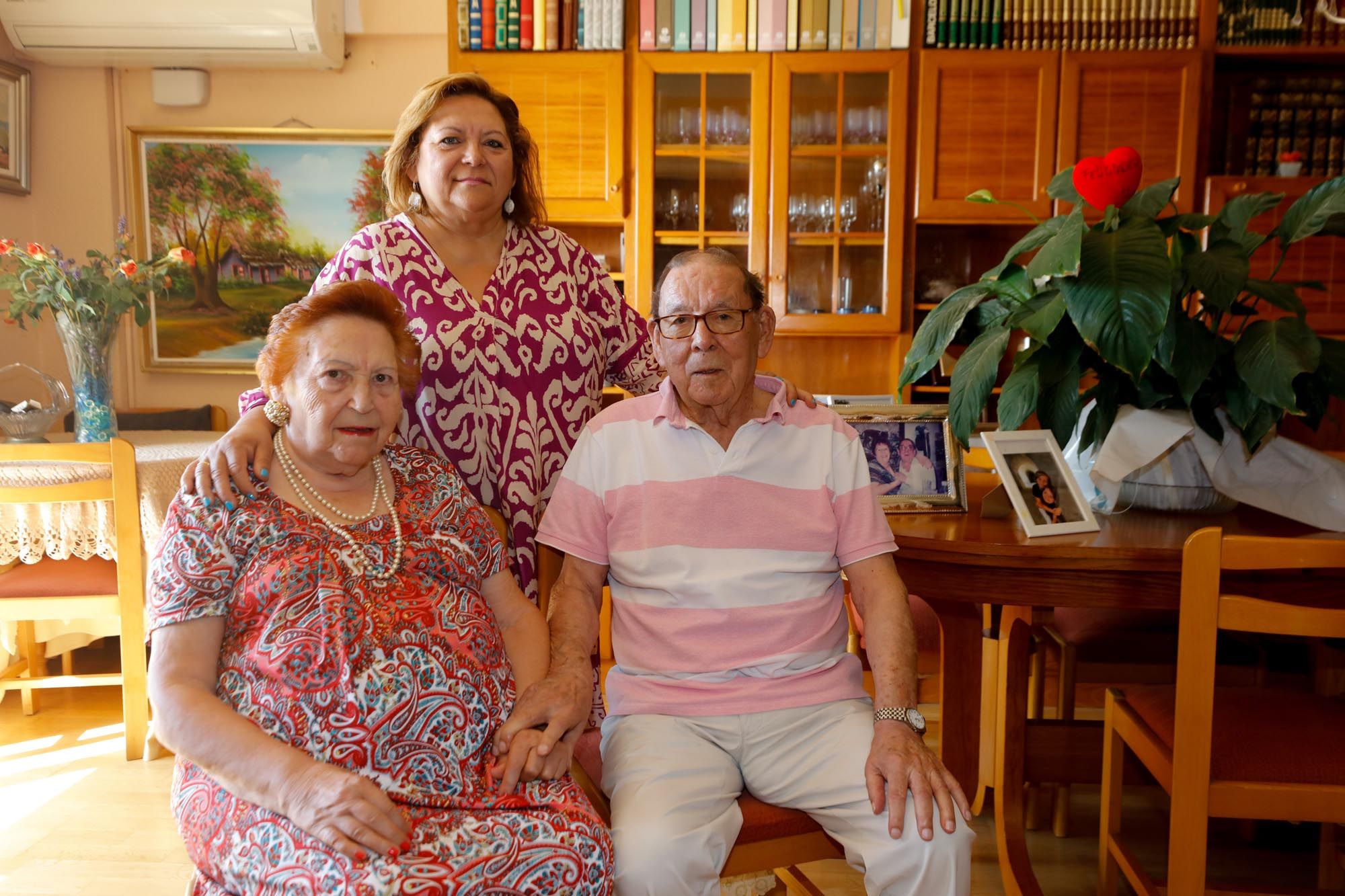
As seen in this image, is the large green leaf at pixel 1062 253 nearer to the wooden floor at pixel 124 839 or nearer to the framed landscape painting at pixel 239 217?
the wooden floor at pixel 124 839

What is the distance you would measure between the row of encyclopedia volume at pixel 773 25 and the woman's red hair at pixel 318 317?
8.28 ft

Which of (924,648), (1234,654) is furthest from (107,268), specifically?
(1234,654)

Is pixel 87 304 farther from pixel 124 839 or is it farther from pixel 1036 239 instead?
pixel 1036 239

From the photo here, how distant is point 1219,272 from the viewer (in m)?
1.73

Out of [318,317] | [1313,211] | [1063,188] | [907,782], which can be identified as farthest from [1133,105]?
[318,317]

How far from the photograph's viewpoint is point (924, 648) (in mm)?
2484

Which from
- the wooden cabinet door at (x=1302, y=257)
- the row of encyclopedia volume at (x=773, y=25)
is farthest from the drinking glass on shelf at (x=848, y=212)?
the wooden cabinet door at (x=1302, y=257)

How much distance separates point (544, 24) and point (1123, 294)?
2671 millimetres

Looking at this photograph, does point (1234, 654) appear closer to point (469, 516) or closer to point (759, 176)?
point (469, 516)

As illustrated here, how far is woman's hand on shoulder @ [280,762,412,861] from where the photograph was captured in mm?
1122

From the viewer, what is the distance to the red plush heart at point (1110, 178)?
171 cm

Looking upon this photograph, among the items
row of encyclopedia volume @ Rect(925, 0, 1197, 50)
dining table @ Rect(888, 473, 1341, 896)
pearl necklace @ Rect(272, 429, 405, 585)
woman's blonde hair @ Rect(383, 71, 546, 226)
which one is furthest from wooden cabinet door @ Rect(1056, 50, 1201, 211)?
pearl necklace @ Rect(272, 429, 405, 585)

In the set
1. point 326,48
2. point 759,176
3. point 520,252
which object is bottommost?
point 520,252

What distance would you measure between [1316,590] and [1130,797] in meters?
1.12
